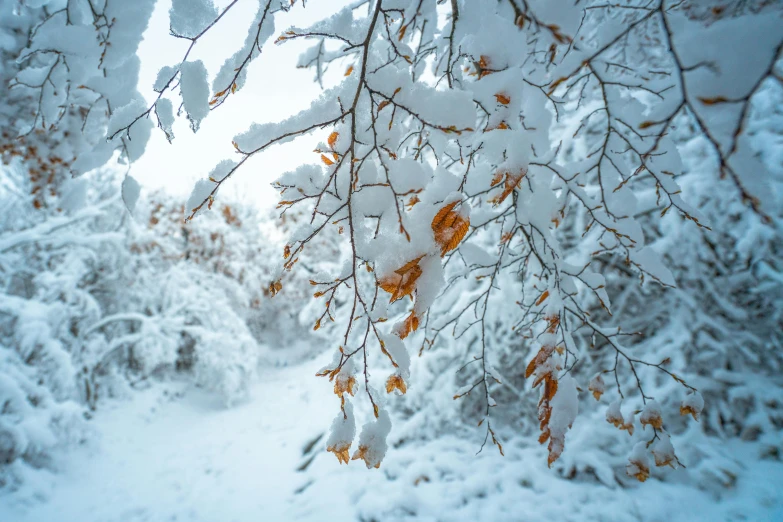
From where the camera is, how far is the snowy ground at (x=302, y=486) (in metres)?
2.45

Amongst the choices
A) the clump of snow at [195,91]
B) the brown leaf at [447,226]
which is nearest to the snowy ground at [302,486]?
the brown leaf at [447,226]

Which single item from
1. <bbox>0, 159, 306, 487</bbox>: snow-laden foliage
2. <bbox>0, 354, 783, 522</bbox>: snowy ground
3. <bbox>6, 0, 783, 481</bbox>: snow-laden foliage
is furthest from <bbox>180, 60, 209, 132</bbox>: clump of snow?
<bbox>0, 159, 306, 487</bbox>: snow-laden foliage

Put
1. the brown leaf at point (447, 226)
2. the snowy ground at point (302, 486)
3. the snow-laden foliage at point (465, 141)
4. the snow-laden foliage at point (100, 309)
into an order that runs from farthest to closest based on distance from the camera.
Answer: the snow-laden foliage at point (100, 309) → the snowy ground at point (302, 486) → the brown leaf at point (447, 226) → the snow-laden foliage at point (465, 141)

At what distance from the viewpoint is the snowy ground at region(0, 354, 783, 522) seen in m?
2.45

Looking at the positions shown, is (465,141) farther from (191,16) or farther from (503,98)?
(191,16)

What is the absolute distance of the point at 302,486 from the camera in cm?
349

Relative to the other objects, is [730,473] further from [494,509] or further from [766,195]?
[766,195]

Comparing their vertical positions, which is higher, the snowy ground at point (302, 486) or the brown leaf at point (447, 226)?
the brown leaf at point (447, 226)

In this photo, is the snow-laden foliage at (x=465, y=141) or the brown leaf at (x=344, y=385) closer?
the snow-laden foliage at (x=465, y=141)

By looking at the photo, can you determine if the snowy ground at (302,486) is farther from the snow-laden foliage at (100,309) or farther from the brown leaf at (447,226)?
the brown leaf at (447,226)

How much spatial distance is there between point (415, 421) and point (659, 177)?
3.63m

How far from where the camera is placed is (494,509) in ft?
8.55

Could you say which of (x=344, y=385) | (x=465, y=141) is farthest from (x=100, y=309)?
(x=465, y=141)

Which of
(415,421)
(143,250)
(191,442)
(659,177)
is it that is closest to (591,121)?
(659,177)
